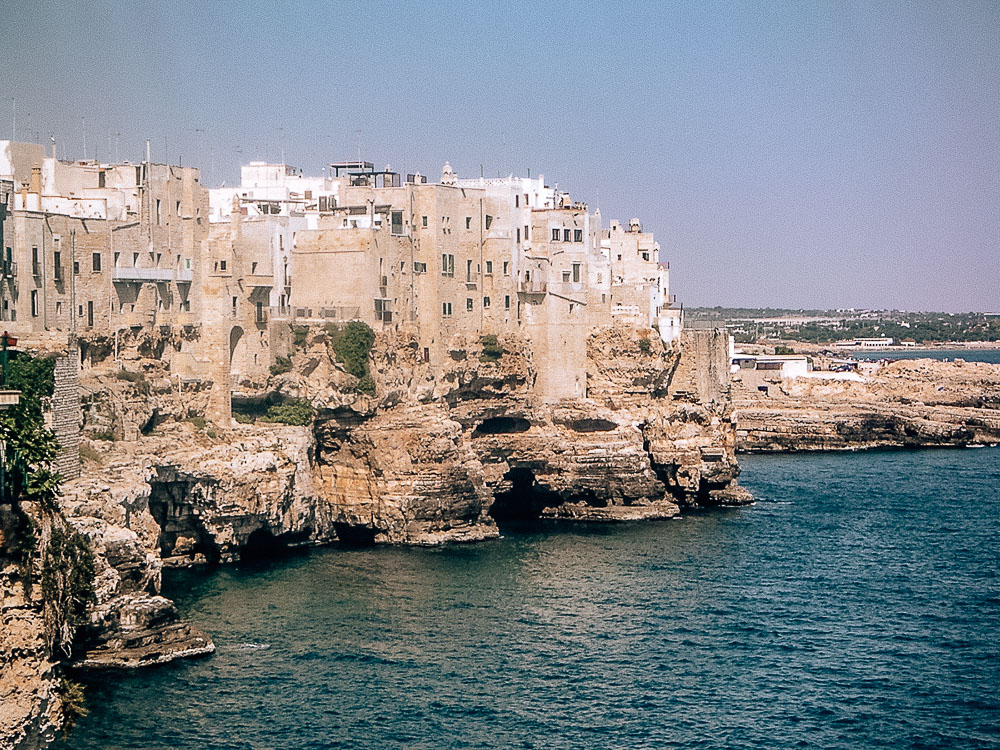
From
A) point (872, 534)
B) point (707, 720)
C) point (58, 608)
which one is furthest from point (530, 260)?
point (58, 608)

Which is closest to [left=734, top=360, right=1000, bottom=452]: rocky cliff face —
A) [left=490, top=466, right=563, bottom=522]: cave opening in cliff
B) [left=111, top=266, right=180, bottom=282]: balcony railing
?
[left=490, top=466, right=563, bottom=522]: cave opening in cliff

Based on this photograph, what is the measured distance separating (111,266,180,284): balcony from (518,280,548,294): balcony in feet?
68.1

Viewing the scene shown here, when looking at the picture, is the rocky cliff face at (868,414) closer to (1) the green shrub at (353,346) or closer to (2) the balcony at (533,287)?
(2) the balcony at (533,287)

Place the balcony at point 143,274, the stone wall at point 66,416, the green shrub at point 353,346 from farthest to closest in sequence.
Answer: the green shrub at point 353,346, the balcony at point 143,274, the stone wall at point 66,416

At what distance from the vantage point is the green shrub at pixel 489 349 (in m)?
78.6

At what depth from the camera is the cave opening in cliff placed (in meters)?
81.1

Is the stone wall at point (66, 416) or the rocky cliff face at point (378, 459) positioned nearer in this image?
the rocky cliff face at point (378, 459)

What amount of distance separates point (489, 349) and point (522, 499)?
923 centimetres

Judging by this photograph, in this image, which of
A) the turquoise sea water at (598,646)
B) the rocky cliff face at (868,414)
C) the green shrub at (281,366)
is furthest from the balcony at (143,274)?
the rocky cliff face at (868,414)

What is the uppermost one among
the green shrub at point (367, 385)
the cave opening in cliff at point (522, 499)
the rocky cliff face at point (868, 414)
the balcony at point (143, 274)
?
the balcony at point (143, 274)

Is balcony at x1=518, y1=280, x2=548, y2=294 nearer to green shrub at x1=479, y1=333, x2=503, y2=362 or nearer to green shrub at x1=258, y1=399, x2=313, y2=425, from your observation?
green shrub at x1=479, y1=333, x2=503, y2=362

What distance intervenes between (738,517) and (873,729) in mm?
36357

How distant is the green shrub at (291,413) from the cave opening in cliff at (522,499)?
14.0 m

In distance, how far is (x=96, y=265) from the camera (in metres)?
64.6
